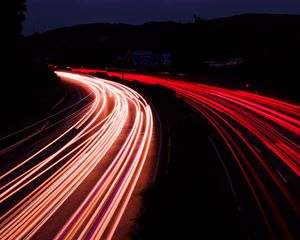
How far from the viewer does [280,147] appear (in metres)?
26.8

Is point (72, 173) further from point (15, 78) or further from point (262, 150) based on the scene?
point (15, 78)

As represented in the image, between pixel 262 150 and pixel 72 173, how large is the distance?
433 inches

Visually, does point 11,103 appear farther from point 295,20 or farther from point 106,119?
point 295,20

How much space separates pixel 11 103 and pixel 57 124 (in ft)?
17.1

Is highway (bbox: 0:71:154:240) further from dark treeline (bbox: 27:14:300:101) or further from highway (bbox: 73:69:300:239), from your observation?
dark treeline (bbox: 27:14:300:101)

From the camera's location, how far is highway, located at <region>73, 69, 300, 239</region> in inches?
642

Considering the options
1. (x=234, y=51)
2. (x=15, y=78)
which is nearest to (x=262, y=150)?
(x=15, y=78)

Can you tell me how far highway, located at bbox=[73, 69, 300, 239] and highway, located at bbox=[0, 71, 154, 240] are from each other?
4545 millimetres

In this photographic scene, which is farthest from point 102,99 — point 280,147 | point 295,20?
point 295,20

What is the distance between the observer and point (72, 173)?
20.8 meters

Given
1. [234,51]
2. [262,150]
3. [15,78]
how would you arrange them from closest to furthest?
[262,150], [15,78], [234,51]

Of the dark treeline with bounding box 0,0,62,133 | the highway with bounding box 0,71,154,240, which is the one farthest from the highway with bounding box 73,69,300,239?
the dark treeline with bounding box 0,0,62,133

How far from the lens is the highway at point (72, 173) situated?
1457 cm

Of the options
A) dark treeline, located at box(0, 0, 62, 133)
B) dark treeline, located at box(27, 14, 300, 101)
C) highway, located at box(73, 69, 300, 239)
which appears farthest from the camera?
dark treeline, located at box(27, 14, 300, 101)
